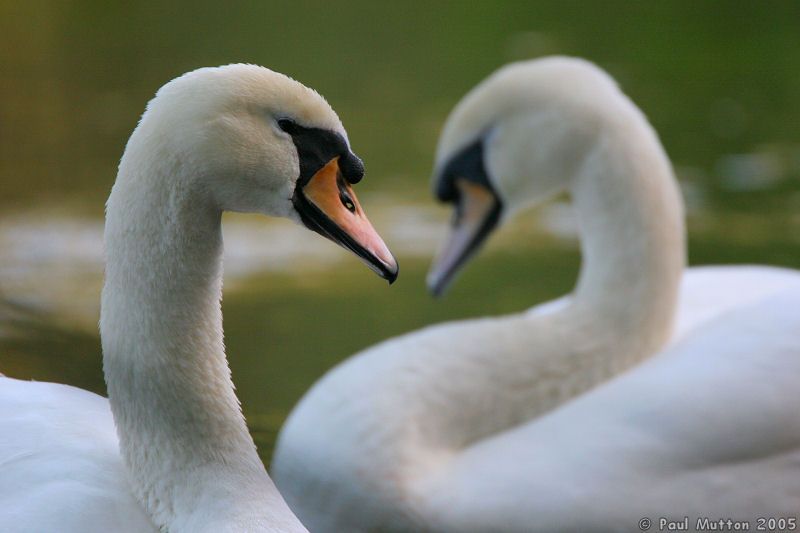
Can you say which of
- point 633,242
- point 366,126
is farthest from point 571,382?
point 366,126

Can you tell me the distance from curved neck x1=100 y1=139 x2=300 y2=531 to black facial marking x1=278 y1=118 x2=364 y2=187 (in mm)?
117

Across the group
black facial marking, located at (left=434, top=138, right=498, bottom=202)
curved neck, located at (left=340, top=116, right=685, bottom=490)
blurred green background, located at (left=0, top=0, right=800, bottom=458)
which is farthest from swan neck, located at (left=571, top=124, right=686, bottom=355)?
blurred green background, located at (left=0, top=0, right=800, bottom=458)

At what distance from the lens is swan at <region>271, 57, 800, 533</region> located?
96.7 inches

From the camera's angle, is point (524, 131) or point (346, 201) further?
point (524, 131)

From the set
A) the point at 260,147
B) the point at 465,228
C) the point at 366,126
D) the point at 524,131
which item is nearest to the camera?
the point at 260,147

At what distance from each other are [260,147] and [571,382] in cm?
120

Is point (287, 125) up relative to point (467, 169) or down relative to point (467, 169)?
down

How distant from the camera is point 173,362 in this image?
5.76 ft

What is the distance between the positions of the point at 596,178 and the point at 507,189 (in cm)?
21

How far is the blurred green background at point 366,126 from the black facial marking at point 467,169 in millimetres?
571

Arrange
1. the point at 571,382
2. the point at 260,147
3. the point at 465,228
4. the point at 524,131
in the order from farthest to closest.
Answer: the point at 465,228 < the point at 524,131 < the point at 571,382 < the point at 260,147

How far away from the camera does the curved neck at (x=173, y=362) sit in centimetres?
169

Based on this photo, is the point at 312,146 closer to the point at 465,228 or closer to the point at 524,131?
the point at 524,131

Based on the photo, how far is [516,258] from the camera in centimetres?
419
